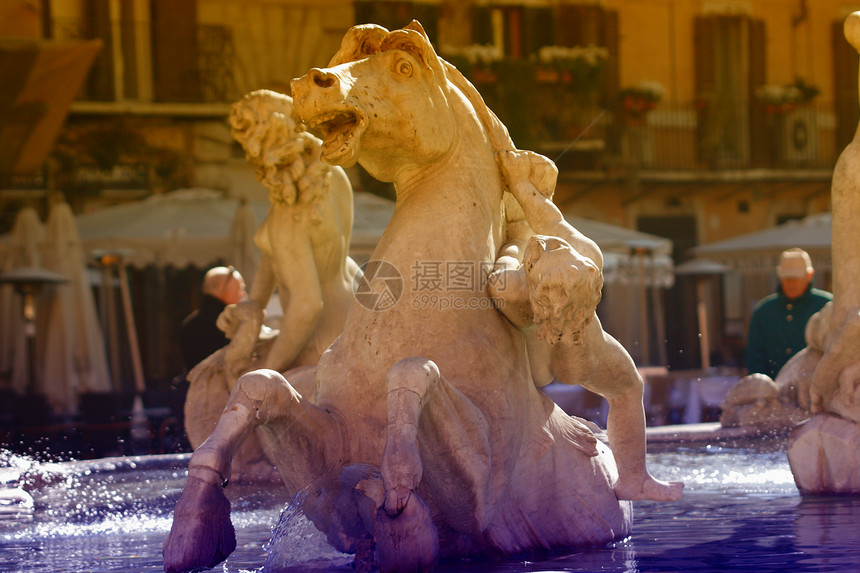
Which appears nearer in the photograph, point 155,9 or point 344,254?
point 344,254

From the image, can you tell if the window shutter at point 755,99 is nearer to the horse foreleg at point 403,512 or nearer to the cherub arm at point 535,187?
the cherub arm at point 535,187

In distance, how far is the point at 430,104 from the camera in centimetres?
312

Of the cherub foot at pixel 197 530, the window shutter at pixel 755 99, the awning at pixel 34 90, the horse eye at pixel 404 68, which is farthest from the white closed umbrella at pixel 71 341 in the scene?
the window shutter at pixel 755 99

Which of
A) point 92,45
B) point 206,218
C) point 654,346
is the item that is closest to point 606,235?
point 654,346

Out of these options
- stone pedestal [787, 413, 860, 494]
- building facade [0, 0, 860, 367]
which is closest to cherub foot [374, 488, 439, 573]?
stone pedestal [787, 413, 860, 494]

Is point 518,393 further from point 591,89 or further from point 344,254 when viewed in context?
point 591,89

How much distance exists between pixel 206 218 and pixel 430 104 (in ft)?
35.1

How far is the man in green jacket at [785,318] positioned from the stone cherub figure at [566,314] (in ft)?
13.4

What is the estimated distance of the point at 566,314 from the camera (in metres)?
2.76

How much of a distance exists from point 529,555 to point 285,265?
2258 mm

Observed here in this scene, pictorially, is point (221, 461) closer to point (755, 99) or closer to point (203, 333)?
point (203, 333)

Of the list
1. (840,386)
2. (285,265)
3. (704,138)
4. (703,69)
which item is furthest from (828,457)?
(703,69)

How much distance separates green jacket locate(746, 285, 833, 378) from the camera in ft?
23.4

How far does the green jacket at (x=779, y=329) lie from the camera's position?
23.4 feet
